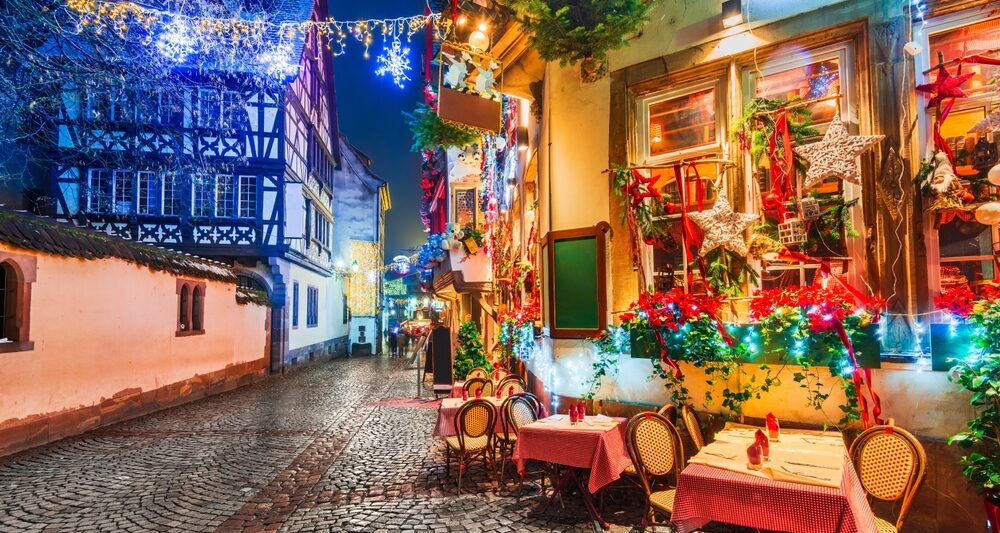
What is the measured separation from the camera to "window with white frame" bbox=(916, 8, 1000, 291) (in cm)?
420

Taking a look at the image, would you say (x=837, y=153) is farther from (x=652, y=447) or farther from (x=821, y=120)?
(x=652, y=447)

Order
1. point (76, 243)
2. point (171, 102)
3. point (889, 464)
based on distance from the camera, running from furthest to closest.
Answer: point (171, 102) → point (76, 243) → point (889, 464)

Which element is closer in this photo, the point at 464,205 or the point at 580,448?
the point at 580,448

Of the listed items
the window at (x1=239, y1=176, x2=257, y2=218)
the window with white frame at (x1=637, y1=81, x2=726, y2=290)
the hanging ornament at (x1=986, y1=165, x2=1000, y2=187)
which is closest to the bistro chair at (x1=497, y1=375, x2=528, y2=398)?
the window with white frame at (x1=637, y1=81, x2=726, y2=290)

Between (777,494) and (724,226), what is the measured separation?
7.73 ft

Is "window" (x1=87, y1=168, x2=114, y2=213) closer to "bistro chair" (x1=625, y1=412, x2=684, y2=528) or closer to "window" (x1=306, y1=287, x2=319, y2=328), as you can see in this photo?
"window" (x1=306, y1=287, x2=319, y2=328)

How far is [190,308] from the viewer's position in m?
13.2

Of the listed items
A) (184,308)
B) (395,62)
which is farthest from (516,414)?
(184,308)

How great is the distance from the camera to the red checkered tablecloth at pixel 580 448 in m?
4.84

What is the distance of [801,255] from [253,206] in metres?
18.3

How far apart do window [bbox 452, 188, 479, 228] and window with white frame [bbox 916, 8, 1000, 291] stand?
14476 mm

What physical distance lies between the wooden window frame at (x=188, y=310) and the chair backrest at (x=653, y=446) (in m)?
11.3

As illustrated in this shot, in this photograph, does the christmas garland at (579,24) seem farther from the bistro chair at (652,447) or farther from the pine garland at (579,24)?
the bistro chair at (652,447)

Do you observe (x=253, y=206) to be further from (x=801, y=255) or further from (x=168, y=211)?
(x=801, y=255)
